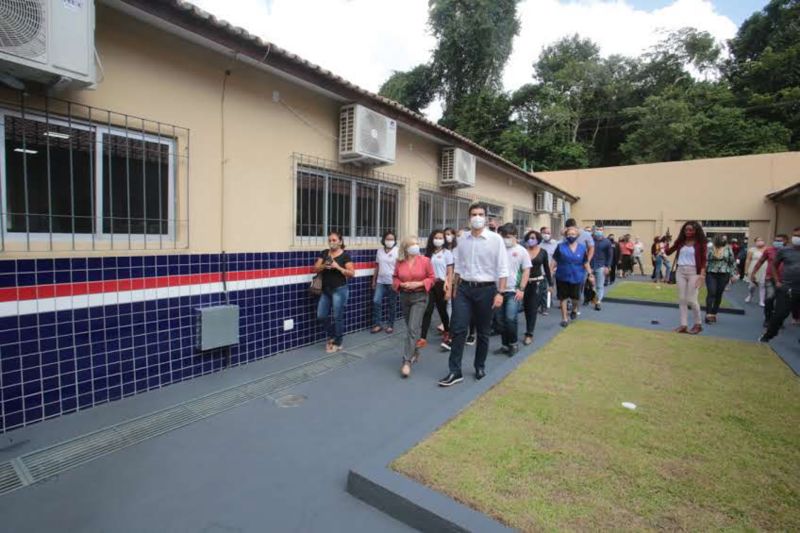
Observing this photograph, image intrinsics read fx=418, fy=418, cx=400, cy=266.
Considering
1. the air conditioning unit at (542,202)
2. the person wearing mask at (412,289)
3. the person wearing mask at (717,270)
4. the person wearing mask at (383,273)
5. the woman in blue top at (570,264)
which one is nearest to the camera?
the person wearing mask at (412,289)

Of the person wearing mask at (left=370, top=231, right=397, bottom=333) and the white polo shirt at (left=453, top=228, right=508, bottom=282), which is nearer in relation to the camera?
the white polo shirt at (left=453, top=228, right=508, bottom=282)

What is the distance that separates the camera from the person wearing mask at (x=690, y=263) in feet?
21.3

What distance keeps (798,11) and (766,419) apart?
36.3 metres

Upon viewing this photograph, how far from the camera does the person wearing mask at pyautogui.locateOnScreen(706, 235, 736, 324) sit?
25.3 feet

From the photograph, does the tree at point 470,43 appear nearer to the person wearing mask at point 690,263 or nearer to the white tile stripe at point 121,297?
the person wearing mask at point 690,263

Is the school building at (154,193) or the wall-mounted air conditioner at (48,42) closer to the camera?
the wall-mounted air conditioner at (48,42)

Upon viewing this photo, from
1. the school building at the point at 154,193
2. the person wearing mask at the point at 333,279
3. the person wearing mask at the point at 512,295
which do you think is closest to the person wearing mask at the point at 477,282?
the person wearing mask at the point at 512,295

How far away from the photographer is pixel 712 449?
3.15 meters

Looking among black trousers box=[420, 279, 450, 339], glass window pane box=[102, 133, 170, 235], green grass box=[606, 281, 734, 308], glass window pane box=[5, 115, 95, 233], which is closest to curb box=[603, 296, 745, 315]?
green grass box=[606, 281, 734, 308]

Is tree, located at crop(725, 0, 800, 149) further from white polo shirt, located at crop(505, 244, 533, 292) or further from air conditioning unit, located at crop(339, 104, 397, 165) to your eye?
air conditioning unit, located at crop(339, 104, 397, 165)

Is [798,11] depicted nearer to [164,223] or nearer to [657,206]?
[657,206]

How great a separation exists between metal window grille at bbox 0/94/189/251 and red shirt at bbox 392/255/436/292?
2328 mm

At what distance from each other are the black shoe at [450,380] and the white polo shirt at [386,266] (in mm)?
2253

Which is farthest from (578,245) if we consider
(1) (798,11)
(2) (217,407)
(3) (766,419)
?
(1) (798,11)
